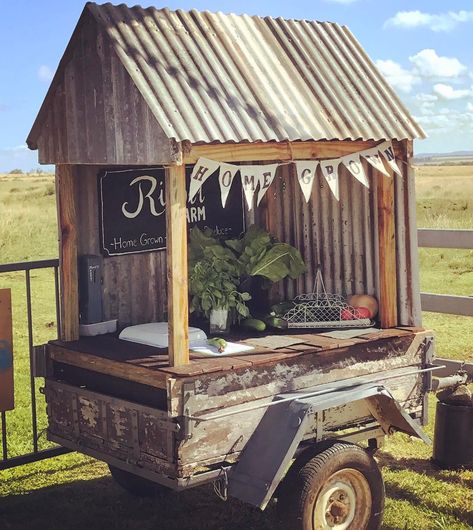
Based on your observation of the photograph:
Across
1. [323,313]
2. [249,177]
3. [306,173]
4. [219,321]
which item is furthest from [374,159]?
[219,321]

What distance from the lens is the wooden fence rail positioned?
28.0ft

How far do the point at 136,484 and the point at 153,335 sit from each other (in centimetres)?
124

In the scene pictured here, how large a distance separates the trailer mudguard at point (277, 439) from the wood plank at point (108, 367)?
679 mm

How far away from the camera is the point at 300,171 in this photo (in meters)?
5.65

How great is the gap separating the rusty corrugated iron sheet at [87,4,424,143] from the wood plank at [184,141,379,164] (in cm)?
12

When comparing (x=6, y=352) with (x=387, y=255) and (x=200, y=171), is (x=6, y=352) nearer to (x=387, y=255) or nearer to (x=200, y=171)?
(x=200, y=171)

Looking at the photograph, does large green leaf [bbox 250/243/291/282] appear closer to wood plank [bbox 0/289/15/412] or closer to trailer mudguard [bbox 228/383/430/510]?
trailer mudguard [bbox 228/383/430/510]

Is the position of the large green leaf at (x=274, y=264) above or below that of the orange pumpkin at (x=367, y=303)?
above

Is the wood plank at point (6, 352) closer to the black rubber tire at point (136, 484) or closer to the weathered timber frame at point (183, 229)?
the weathered timber frame at point (183, 229)

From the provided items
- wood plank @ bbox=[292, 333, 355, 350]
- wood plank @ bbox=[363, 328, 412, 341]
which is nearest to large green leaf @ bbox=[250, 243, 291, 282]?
wood plank @ bbox=[292, 333, 355, 350]

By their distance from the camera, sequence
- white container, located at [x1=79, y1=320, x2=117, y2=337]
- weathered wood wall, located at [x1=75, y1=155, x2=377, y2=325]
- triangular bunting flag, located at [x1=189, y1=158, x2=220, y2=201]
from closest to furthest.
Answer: triangular bunting flag, located at [x1=189, y1=158, x2=220, y2=201] → white container, located at [x1=79, y1=320, x2=117, y2=337] → weathered wood wall, located at [x1=75, y1=155, x2=377, y2=325]

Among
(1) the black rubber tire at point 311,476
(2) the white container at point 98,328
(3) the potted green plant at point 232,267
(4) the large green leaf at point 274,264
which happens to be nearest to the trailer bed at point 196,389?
(2) the white container at point 98,328

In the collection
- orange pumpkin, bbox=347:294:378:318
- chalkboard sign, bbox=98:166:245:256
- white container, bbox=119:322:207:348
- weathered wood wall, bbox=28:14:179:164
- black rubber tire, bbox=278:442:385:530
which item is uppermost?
weathered wood wall, bbox=28:14:179:164

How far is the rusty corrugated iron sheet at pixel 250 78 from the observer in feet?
16.8
